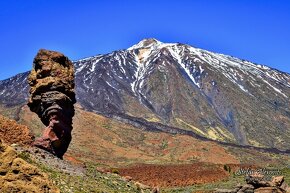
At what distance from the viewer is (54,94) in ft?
80.6

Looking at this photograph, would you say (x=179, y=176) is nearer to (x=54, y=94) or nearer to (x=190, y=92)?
(x=54, y=94)

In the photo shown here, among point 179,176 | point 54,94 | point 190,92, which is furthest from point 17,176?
point 190,92

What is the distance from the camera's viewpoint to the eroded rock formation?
2427 centimetres

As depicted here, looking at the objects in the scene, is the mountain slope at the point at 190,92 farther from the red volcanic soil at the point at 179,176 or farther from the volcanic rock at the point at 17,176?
the volcanic rock at the point at 17,176

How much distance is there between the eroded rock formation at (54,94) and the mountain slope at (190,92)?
82.2 metres

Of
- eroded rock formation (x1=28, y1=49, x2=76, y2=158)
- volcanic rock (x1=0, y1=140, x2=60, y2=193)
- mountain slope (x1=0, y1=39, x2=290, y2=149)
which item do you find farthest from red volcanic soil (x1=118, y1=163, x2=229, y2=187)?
mountain slope (x1=0, y1=39, x2=290, y2=149)

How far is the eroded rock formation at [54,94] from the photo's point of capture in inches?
955

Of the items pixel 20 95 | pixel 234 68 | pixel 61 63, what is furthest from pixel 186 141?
pixel 234 68

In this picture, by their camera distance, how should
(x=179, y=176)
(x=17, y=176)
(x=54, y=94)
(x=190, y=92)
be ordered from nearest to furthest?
(x=17, y=176), (x=54, y=94), (x=179, y=176), (x=190, y=92)

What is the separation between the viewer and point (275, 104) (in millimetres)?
148375

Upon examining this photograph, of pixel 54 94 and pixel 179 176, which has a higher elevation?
pixel 179 176

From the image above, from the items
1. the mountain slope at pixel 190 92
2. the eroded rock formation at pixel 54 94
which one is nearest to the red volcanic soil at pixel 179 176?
the eroded rock formation at pixel 54 94

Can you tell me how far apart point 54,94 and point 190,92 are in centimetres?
12127

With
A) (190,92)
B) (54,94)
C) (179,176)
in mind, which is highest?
(190,92)
